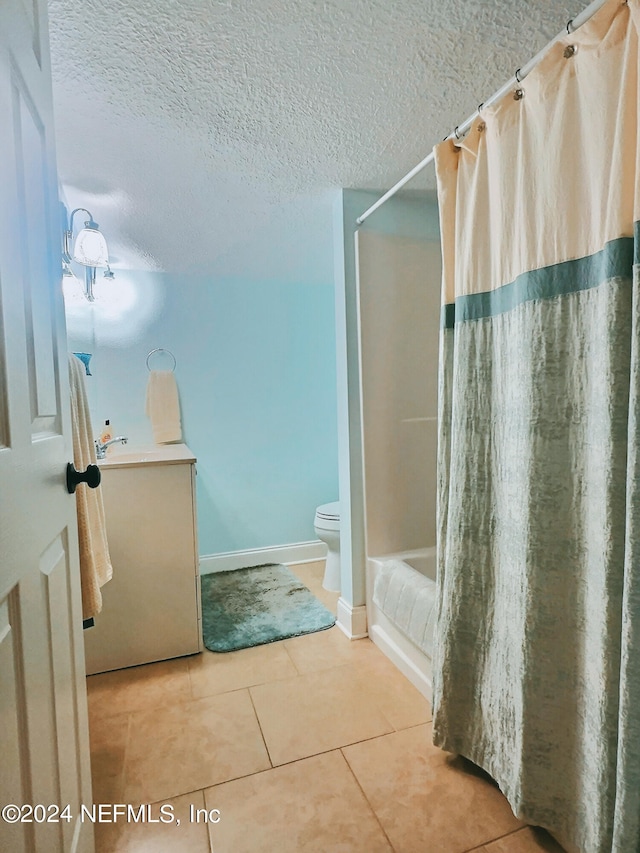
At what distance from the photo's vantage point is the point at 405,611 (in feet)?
5.56

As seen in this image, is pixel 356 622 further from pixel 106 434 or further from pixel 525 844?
pixel 106 434

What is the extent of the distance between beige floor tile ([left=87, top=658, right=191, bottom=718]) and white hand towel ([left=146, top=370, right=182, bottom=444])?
1384 mm

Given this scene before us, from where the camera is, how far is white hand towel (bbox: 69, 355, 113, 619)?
1247 mm

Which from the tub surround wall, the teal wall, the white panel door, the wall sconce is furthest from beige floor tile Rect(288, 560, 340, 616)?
the wall sconce

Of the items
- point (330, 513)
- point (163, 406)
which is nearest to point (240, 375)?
point (163, 406)

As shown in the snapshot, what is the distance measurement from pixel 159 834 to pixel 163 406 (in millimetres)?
2167

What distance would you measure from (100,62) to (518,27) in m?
1.14

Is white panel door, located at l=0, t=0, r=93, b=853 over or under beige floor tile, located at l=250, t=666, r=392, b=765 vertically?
over

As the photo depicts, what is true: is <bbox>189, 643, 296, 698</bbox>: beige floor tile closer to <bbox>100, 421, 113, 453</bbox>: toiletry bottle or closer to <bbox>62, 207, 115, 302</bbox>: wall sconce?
<bbox>100, 421, 113, 453</bbox>: toiletry bottle

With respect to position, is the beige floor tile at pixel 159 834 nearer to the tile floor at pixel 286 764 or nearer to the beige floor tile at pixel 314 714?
the tile floor at pixel 286 764

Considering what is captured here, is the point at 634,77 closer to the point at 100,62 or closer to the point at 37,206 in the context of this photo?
the point at 37,206

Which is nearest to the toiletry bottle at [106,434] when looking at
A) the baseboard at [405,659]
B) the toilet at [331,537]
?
the toilet at [331,537]

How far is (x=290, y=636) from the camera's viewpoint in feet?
6.88

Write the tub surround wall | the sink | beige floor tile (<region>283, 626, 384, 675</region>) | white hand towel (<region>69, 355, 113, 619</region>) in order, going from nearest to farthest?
white hand towel (<region>69, 355, 113, 619</region>)
beige floor tile (<region>283, 626, 384, 675</region>)
the tub surround wall
the sink
